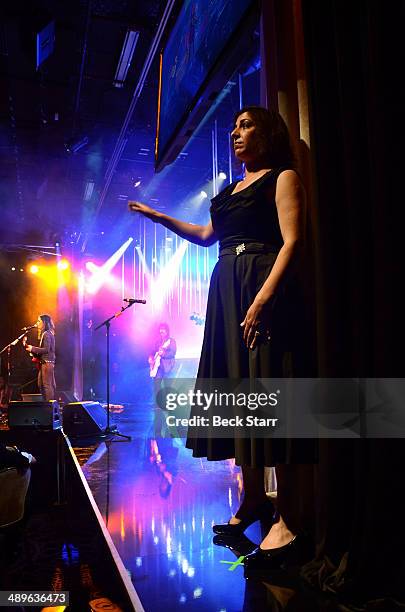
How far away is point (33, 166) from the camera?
8.95 meters

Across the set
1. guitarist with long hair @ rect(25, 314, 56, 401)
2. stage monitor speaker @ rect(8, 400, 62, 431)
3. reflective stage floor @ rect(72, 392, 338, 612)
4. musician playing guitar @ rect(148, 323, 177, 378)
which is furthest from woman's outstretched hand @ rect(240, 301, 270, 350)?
guitarist with long hair @ rect(25, 314, 56, 401)

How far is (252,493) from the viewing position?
1.56 m

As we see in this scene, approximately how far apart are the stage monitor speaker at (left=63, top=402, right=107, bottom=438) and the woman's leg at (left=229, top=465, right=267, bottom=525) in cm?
392

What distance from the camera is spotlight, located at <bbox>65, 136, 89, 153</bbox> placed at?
728cm

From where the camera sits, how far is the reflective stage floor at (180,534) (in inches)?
43.7

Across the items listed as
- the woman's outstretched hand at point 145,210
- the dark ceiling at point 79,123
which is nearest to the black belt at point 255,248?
the woman's outstretched hand at point 145,210

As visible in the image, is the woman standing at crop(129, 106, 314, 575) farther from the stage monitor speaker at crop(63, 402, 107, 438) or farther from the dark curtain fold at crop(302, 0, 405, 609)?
the stage monitor speaker at crop(63, 402, 107, 438)

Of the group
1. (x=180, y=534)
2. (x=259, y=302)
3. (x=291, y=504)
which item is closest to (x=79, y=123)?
(x=259, y=302)

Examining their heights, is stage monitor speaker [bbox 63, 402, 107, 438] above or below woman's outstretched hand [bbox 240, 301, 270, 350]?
below

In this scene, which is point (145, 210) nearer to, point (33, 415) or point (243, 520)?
point (243, 520)

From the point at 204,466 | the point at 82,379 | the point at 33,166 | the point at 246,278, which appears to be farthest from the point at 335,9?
the point at 82,379

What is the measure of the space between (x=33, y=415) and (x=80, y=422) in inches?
25.4

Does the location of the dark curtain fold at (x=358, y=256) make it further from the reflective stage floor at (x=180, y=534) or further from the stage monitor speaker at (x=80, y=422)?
the stage monitor speaker at (x=80, y=422)

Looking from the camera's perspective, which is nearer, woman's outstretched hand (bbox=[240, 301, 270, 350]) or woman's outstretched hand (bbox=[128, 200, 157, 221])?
woman's outstretched hand (bbox=[240, 301, 270, 350])
